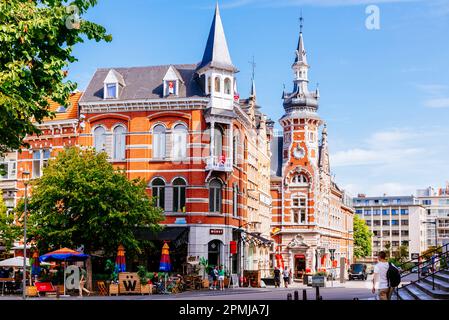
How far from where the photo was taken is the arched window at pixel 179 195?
45.1m

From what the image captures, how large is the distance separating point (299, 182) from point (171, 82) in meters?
36.2

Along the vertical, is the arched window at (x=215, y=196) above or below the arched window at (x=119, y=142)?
below

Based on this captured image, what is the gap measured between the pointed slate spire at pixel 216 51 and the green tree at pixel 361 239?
3151 inches

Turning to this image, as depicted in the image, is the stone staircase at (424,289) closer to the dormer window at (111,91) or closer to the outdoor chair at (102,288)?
the outdoor chair at (102,288)

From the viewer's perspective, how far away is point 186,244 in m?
44.6

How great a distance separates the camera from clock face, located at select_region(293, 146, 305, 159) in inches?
3118

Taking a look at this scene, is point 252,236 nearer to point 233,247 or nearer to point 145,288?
point 233,247

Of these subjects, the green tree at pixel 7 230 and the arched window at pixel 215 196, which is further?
the arched window at pixel 215 196

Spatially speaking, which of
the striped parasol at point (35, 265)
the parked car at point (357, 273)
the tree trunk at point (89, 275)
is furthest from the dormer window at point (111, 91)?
the parked car at point (357, 273)

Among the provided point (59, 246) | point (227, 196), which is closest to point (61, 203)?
point (59, 246)

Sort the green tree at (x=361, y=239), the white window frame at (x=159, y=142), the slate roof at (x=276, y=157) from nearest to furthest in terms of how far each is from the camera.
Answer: the white window frame at (x=159, y=142) → the slate roof at (x=276, y=157) → the green tree at (x=361, y=239)

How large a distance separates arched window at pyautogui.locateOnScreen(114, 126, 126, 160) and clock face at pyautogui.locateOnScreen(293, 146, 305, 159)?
3614cm

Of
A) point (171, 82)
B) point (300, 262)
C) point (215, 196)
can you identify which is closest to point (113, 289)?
point (215, 196)
